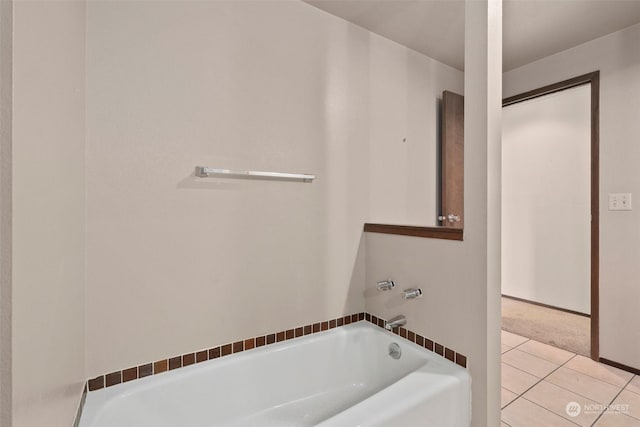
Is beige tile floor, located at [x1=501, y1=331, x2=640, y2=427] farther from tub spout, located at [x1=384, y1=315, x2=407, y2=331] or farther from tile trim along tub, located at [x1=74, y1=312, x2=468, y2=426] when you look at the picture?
tub spout, located at [x1=384, y1=315, x2=407, y2=331]

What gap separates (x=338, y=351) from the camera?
65.4 inches

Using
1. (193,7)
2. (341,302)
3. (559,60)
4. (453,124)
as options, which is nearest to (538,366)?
(341,302)

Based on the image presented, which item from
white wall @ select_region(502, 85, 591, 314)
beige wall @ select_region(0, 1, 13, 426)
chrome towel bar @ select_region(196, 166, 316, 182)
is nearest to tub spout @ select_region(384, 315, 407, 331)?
chrome towel bar @ select_region(196, 166, 316, 182)

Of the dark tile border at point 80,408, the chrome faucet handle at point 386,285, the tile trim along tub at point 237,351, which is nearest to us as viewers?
the dark tile border at point 80,408

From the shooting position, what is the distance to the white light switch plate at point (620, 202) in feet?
6.58

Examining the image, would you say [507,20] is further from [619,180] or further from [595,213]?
[595,213]

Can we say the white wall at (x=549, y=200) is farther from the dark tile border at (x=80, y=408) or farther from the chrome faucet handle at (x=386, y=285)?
the dark tile border at (x=80, y=408)

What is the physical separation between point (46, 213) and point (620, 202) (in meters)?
2.97

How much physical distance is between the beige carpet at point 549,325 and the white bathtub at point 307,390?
1.79 meters

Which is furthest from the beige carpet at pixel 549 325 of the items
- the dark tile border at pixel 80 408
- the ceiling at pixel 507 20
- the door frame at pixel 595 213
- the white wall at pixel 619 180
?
the dark tile border at pixel 80 408

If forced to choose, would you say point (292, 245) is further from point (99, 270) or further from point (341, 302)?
point (99, 270)

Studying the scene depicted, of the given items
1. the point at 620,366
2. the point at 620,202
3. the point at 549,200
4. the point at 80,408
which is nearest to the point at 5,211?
the point at 80,408

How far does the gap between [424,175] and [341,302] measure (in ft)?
3.86

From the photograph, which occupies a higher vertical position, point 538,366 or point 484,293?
point 484,293
